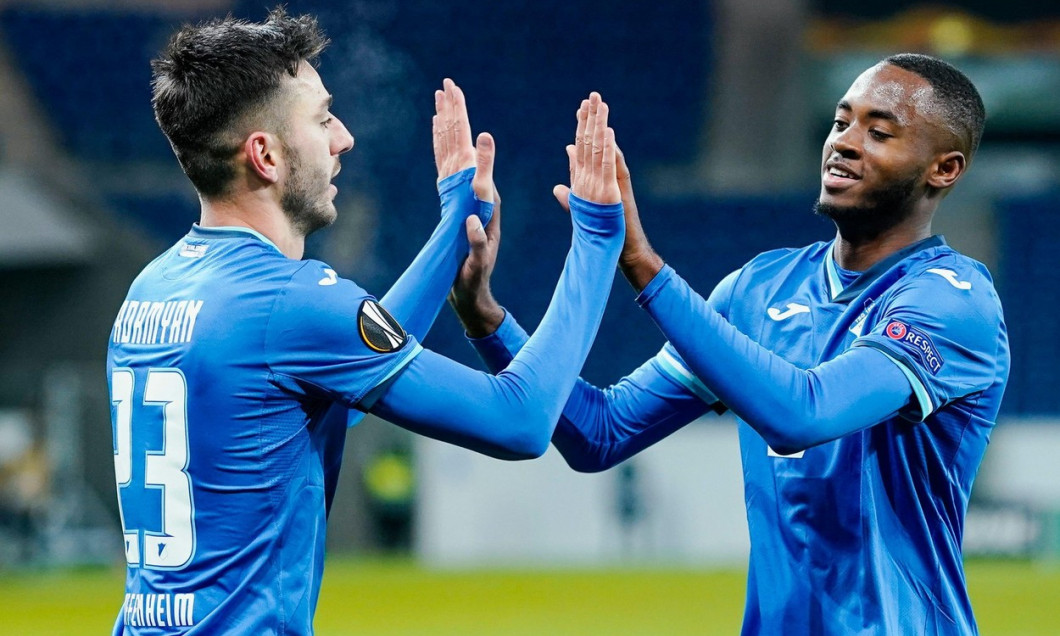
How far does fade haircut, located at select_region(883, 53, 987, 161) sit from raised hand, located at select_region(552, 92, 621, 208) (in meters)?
0.70

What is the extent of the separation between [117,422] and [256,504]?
349 mm

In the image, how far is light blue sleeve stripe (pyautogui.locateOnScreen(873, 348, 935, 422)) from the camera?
9.17ft

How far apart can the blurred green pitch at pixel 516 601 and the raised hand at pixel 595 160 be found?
6.83 metres

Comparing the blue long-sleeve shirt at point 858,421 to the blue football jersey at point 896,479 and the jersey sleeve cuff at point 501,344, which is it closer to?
the blue football jersey at point 896,479

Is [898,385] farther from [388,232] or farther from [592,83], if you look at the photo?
[592,83]

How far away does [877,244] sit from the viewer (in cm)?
324

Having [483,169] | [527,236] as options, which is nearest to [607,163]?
[483,169]

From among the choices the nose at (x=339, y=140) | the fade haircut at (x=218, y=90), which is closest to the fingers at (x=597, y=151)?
the nose at (x=339, y=140)

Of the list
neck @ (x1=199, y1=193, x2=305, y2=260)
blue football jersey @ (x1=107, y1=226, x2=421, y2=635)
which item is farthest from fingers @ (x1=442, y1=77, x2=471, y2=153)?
blue football jersey @ (x1=107, y1=226, x2=421, y2=635)

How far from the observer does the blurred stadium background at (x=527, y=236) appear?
489 inches

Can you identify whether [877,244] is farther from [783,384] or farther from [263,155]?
[263,155]

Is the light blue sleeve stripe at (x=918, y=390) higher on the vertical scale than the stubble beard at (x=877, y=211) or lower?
lower

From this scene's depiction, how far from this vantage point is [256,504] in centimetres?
265

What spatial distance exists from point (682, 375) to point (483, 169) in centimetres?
69
